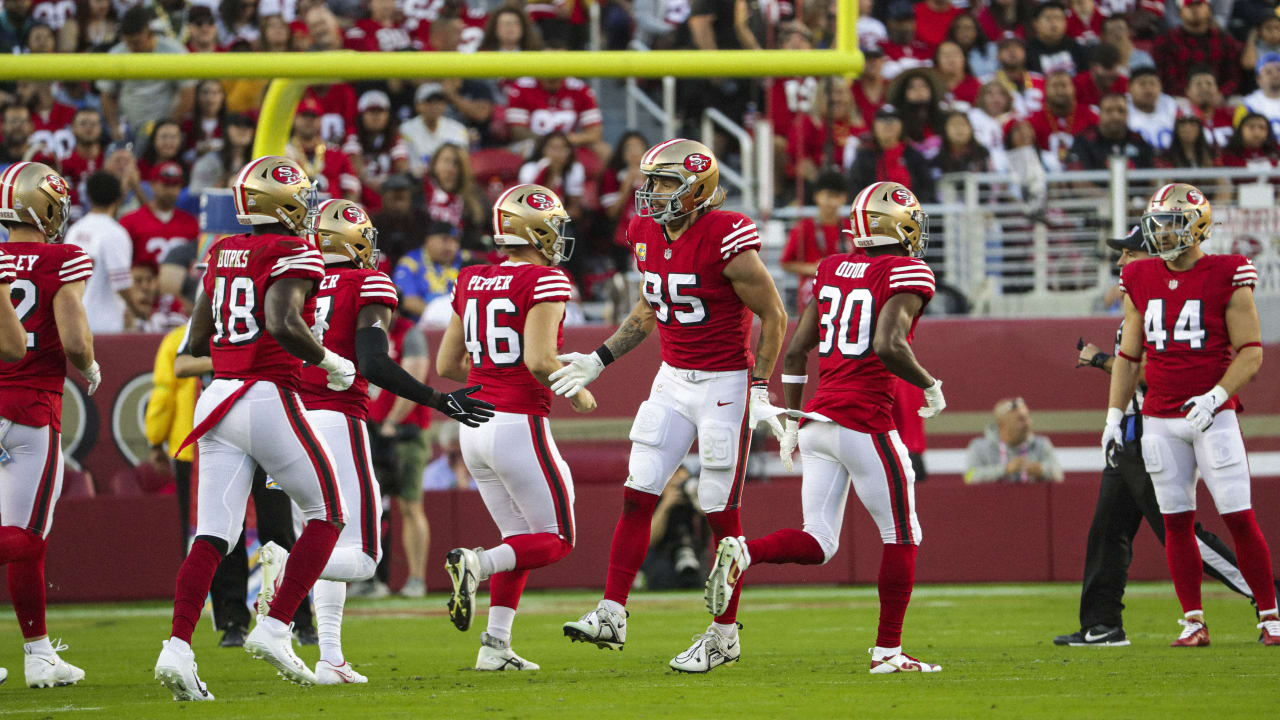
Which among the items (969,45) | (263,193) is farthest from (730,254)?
(969,45)

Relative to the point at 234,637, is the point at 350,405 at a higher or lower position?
higher

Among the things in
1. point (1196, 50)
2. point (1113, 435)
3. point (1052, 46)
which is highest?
point (1052, 46)

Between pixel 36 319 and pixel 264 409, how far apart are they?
128 cm

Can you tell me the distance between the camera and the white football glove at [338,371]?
20.2ft

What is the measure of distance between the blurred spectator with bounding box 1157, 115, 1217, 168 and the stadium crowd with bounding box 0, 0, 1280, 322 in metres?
0.02

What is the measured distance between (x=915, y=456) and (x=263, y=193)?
645 cm

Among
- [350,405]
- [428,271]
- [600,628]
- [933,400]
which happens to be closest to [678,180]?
[933,400]

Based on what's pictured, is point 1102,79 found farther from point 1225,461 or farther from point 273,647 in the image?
point 273,647

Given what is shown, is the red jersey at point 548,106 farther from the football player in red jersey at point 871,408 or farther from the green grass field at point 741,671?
the football player in red jersey at point 871,408

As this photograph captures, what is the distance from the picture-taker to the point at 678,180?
6.55 meters

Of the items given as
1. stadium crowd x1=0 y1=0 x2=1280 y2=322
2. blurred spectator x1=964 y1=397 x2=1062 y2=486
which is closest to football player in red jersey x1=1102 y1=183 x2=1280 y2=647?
blurred spectator x1=964 y1=397 x2=1062 y2=486

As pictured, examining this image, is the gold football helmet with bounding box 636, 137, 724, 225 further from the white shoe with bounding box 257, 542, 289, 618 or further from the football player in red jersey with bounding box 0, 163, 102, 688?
the football player in red jersey with bounding box 0, 163, 102, 688

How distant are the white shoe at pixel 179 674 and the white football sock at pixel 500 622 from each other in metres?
1.37

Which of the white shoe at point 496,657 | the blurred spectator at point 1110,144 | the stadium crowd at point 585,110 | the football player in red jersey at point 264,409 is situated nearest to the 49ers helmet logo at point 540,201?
the football player in red jersey at point 264,409
